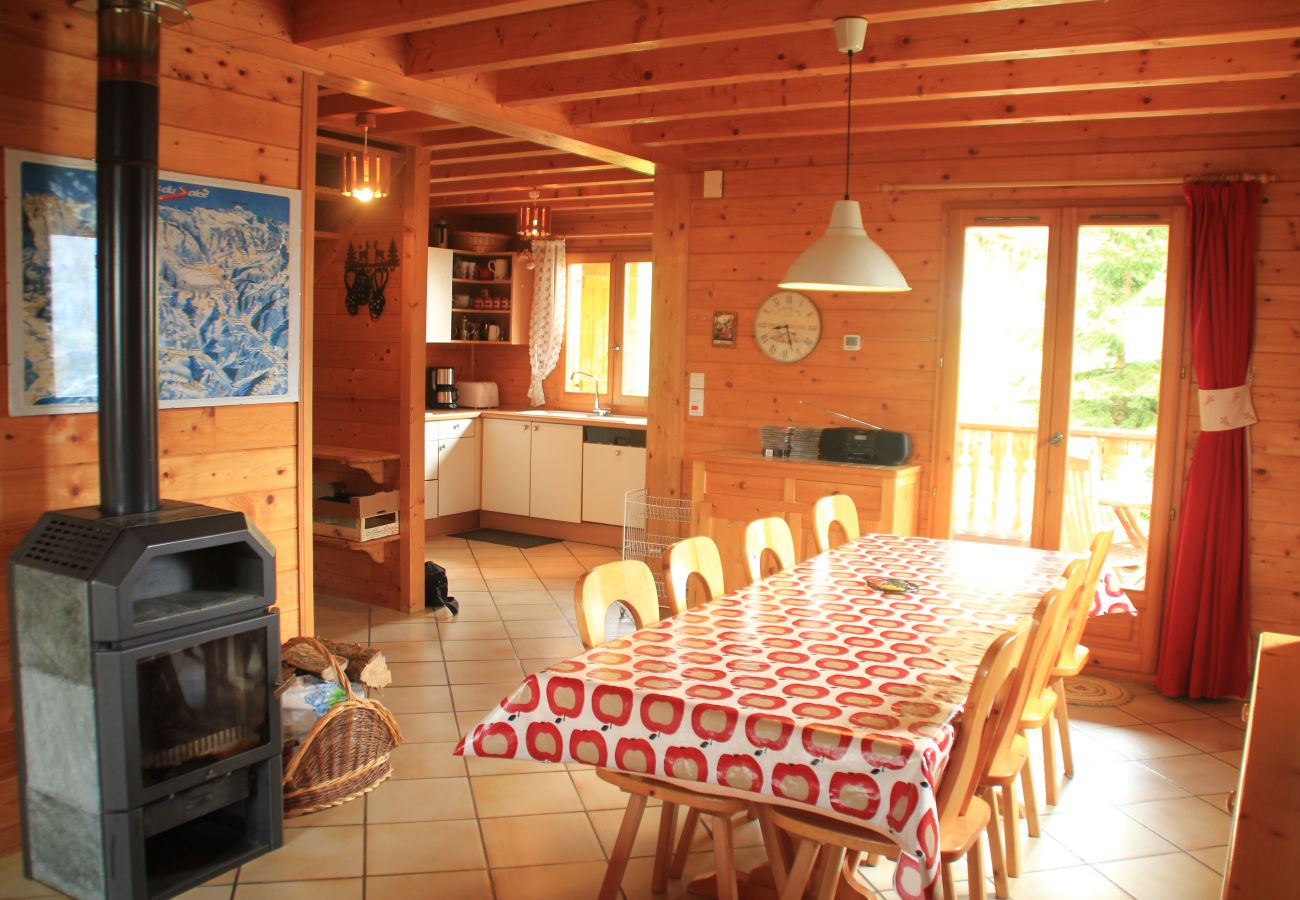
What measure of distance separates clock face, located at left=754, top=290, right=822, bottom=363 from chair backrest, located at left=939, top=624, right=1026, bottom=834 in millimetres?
3210

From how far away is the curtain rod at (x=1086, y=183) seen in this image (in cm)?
438

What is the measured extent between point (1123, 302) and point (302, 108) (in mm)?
3518

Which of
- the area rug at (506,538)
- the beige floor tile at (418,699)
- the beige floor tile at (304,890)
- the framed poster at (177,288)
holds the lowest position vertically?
the beige floor tile at (304,890)

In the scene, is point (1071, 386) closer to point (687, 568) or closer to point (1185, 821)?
point (1185, 821)

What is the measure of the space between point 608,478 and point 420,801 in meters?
3.90

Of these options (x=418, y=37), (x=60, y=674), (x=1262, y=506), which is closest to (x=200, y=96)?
(x=418, y=37)

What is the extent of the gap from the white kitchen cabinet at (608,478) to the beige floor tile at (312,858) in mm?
4053

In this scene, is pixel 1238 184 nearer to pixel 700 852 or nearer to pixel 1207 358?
pixel 1207 358

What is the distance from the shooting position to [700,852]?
3051mm

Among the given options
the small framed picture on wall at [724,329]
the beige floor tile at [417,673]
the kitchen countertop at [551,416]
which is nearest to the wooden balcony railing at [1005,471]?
the small framed picture on wall at [724,329]

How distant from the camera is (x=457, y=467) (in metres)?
7.39

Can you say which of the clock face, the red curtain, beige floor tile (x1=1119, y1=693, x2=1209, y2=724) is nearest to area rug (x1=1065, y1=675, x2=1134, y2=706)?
beige floor tile (x1=1119, y1=693, x2=1209, y2=724)

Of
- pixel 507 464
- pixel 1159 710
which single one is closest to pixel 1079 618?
pixel 1159 710

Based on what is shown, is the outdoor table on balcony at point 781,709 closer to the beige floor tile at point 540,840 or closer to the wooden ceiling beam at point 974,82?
the beige floor tile at point 540,840
